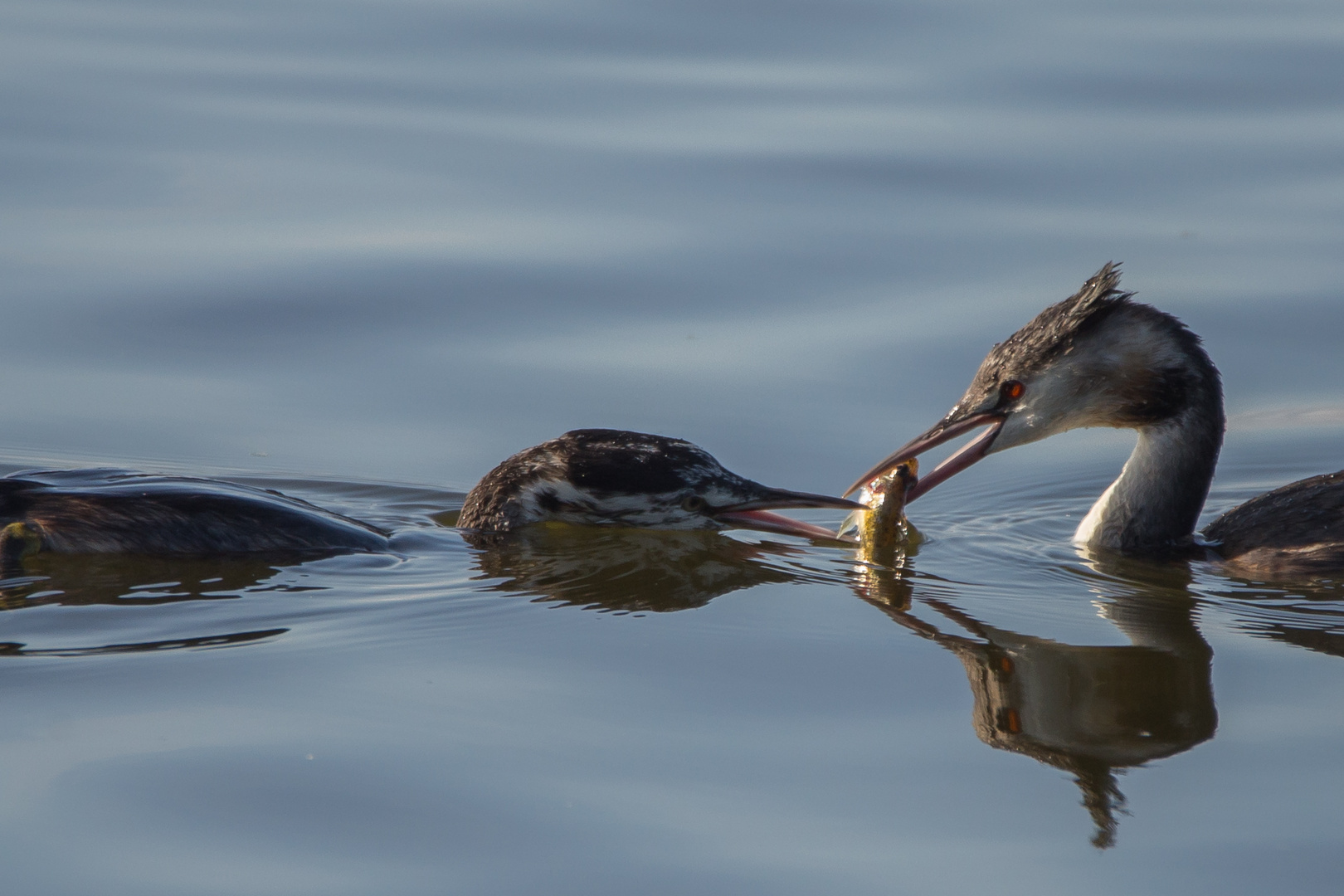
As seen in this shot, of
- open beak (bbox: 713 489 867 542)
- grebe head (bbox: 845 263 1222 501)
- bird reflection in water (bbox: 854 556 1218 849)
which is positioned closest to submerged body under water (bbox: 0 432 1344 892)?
bird reflection in water (bbox: 854 556 1218 849)

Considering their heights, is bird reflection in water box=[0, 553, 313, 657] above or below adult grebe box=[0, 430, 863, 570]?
below

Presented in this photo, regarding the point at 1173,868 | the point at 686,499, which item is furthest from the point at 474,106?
the point at 1173,868

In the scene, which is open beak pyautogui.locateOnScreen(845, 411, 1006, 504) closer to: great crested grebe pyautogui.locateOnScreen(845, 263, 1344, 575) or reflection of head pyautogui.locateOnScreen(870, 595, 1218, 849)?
great crested grebe pyautogui.locateOnScreen(845, 263, 1344, 575)

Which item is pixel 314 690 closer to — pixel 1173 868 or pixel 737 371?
pixel 1173 868

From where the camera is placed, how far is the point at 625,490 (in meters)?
7.29

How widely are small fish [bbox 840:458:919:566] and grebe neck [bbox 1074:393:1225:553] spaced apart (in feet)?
2.97

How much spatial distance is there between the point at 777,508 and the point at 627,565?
0.66 m

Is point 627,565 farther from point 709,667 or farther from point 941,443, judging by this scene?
point 941,443

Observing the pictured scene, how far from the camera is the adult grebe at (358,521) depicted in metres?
6.76

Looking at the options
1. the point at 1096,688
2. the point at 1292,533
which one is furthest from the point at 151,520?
the point at 1292,533

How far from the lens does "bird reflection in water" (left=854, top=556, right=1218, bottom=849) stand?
5.17 meters

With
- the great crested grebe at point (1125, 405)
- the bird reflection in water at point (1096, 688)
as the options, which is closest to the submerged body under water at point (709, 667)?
the bird reflection in water at point (1096, 688)

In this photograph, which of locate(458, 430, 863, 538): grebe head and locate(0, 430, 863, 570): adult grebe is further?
locate(458, 430, 863, 538): grebe head

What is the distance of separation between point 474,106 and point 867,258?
3.45 meters
